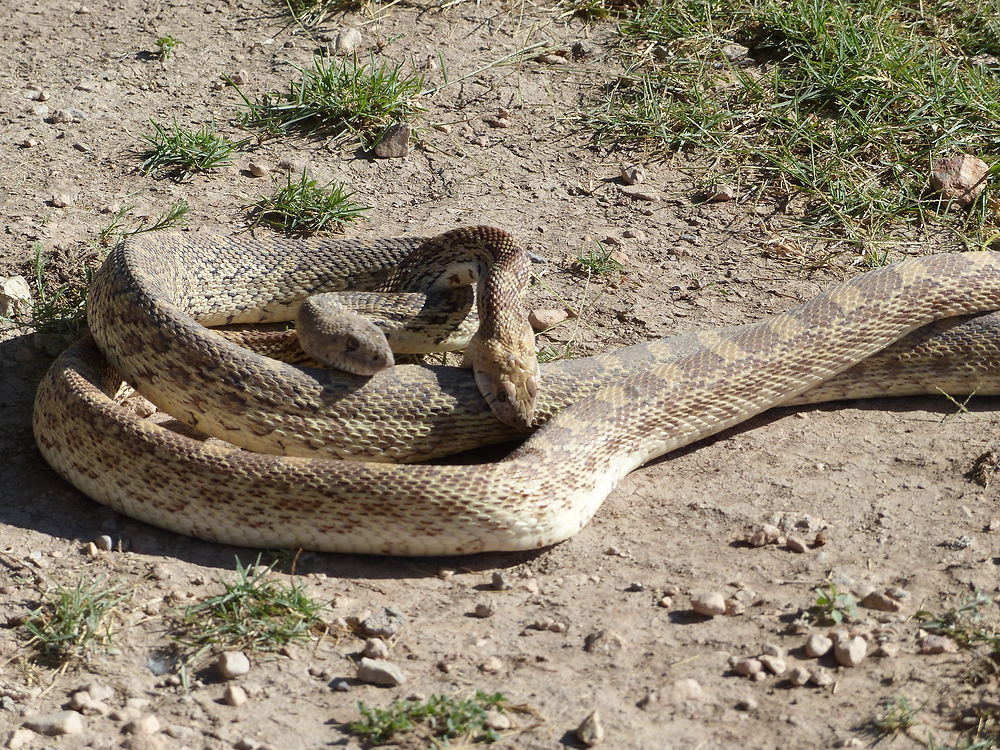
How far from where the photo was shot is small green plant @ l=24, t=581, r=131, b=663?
5.29 metres

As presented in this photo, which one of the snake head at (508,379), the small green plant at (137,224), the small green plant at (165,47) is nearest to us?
the snake head at (508,379)

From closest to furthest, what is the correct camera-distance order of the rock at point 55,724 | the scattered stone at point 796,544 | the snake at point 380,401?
the rock at point 55,724
the snake at point 380,401
the scattered stone at point 796,544

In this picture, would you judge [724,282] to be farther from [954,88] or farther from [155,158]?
[155,158]

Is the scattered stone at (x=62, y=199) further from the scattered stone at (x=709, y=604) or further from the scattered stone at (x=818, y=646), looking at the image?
the scattered stone at (x=818, y=646)

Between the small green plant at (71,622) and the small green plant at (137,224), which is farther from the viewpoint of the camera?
the small green plant at (137,224)

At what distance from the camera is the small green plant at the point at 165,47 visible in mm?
10266

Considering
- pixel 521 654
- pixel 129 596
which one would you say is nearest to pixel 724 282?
pixel 521 654

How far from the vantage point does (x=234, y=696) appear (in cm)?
504

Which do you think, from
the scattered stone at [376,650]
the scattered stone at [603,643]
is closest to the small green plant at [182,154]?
the scattered stone at [376,650]

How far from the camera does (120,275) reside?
7.01 metres

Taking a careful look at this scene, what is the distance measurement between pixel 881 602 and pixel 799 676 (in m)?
0.74

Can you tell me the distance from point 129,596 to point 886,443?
464 cm

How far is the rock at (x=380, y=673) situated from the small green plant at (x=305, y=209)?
4.54m

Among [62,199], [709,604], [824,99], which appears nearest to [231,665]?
[709,604]
